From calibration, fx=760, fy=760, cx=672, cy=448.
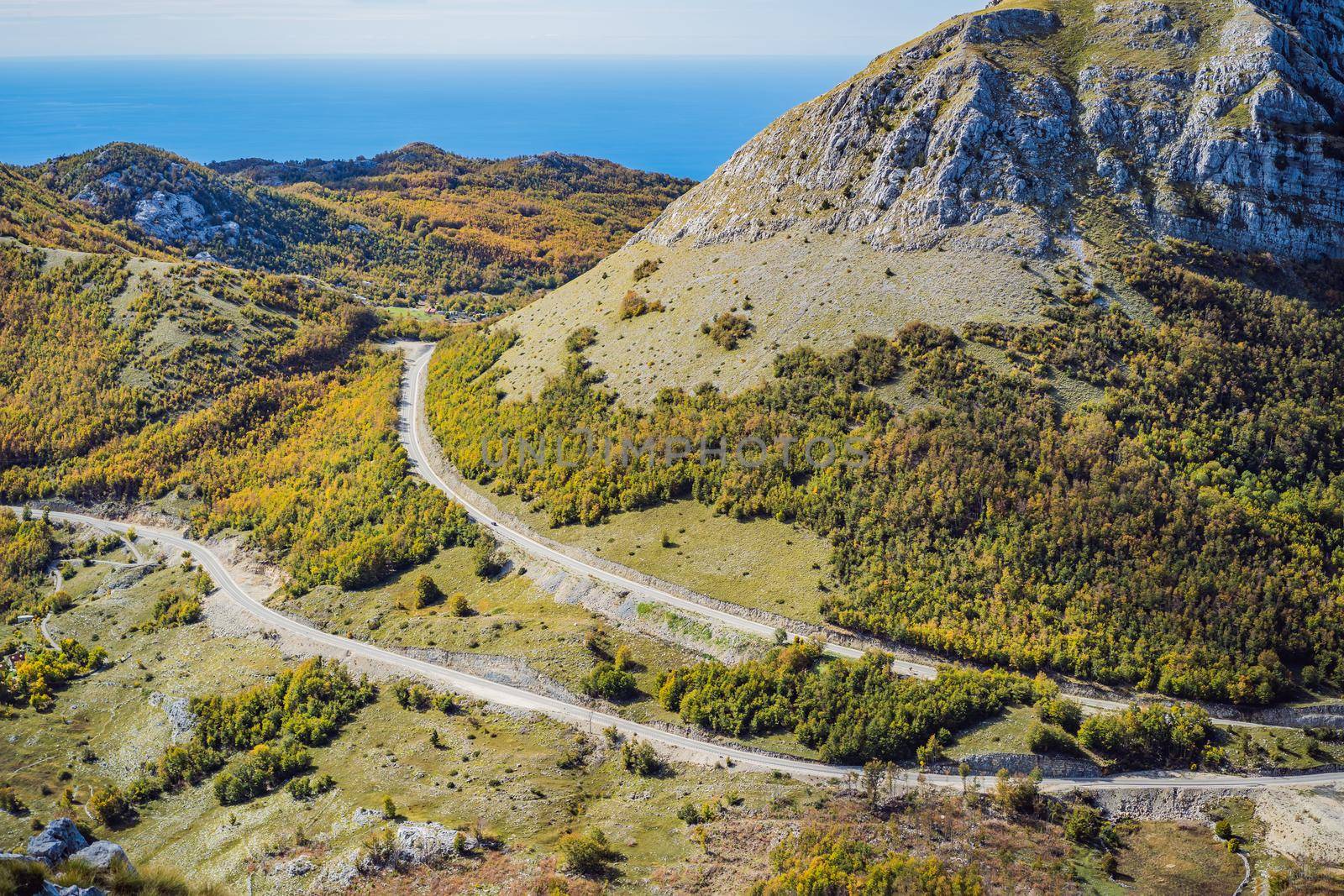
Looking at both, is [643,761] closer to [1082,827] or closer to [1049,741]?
[1049,741]

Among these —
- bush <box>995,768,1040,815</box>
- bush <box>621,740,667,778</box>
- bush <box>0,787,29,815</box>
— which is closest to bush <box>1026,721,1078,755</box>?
bush <box>995,768,1040,815</box>

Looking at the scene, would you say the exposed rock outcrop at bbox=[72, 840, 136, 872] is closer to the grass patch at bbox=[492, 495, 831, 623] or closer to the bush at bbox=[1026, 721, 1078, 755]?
the grass patch at bbox=[492, 495, 831, 623]

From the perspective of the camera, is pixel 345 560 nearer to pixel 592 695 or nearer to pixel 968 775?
pixel 592 695

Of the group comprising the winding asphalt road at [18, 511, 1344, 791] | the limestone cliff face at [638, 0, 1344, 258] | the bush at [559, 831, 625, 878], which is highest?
the limestone cliff face at [638, 0, 1344, 258]

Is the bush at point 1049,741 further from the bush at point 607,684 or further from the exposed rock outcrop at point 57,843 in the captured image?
the exposed rock outcrop at point 57,843

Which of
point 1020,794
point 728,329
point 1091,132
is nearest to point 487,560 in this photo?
point 728,329

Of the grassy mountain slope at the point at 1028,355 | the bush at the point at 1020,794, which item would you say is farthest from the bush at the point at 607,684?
the bush at the point at 1020,794
